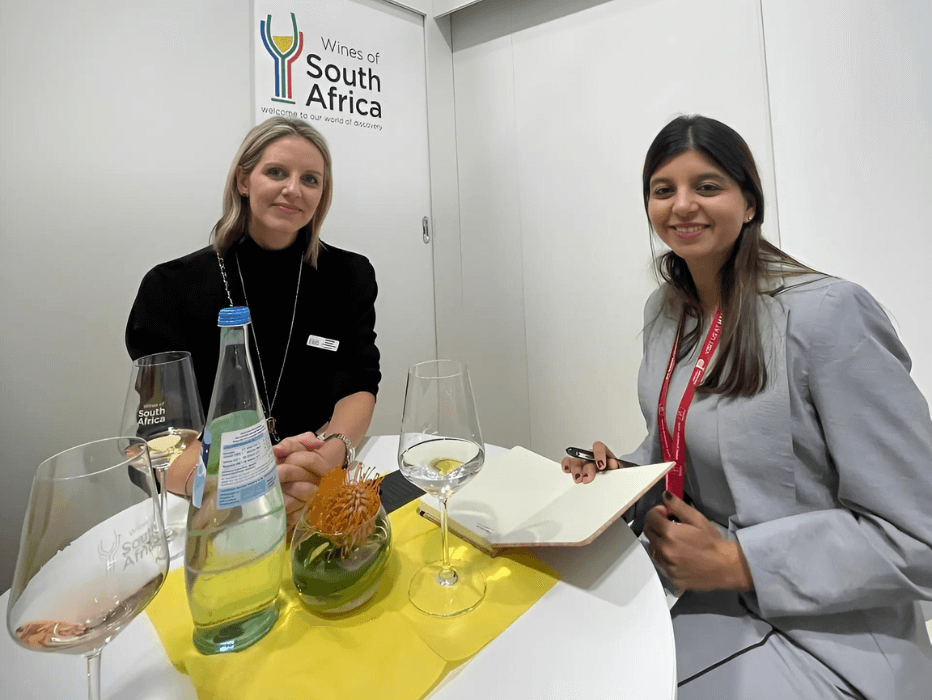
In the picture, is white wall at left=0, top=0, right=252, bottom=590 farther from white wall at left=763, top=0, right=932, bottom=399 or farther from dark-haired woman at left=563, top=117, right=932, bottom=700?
white wall at left=763, top=0, right=932, bottom=399

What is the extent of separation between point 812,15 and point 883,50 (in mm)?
265

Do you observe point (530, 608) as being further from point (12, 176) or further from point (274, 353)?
point (12, 176)

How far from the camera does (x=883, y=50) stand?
4.52ft

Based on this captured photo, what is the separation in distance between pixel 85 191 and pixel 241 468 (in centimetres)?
128

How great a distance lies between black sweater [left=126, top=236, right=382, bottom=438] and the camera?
4.04ft

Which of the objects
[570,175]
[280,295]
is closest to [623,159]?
[570,175]

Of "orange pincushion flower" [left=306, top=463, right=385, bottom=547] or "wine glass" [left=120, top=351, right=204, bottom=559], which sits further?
"wine glass" [left=120, top=351, right=204, bottom=559]

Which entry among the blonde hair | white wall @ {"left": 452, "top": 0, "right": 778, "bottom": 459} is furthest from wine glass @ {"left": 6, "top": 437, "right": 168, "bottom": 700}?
white wall @ {"left": 452, "top": 0, "right": 778, "bottom": 459}

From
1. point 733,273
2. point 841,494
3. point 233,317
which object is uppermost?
point 733,273

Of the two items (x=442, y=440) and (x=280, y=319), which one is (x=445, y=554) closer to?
(x=442, y=440)

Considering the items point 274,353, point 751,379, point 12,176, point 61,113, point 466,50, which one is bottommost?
point 751,379

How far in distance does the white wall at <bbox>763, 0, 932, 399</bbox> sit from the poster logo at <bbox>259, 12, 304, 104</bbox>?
1762mm

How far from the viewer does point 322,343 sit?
55.9 inches

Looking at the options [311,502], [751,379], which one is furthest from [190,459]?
[751,379]
